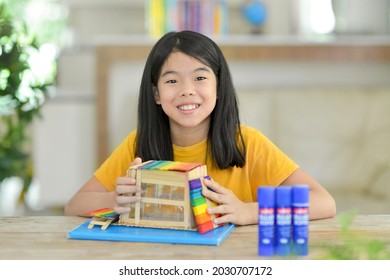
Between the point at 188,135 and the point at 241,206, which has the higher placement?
the point at 188,135

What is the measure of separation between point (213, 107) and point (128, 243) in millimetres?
473

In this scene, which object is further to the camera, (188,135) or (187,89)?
(188,135)

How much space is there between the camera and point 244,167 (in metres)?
1.73

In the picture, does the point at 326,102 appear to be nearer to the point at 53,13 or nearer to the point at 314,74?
the point at 314,74

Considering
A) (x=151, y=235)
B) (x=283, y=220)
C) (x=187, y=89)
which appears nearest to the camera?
(x=283, y=220)

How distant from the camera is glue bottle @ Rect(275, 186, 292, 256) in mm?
1132

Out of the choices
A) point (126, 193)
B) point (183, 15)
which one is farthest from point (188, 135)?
point (183, 15)

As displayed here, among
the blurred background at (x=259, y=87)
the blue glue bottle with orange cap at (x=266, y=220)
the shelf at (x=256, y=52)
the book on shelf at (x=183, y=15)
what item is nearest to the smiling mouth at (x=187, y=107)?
the blue glue bottle with orange cap at (x=266, y=220)

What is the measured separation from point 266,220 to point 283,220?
1.1 inches

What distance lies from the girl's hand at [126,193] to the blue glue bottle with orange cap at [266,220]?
28 cm

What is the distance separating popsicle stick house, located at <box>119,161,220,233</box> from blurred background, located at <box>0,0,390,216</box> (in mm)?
1805

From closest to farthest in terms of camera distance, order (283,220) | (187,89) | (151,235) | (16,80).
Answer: (283,220)
(151,235)
(187,89)
(16,80)

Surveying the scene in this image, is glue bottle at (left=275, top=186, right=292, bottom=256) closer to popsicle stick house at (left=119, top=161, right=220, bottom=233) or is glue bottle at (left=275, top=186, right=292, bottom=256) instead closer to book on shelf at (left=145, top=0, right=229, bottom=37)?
popsicle stick house at (left=119, top=161, right=220, bottom=233)

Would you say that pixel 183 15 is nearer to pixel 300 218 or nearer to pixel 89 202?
pixel 89 202
